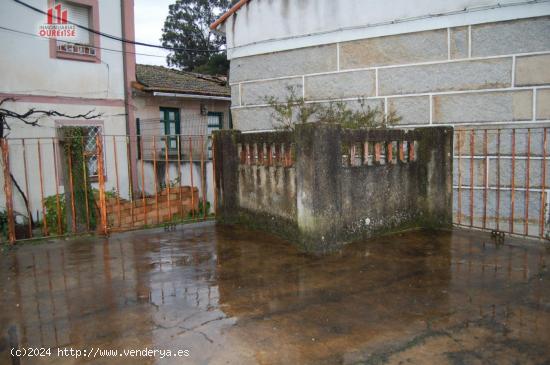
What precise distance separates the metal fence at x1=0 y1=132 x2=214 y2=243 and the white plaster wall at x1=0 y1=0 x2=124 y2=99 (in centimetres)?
134

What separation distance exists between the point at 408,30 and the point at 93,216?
607 centimetres

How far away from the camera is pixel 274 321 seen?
3496 mm

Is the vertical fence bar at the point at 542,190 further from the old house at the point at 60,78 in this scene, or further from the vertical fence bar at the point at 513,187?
the old house at the point at 60,78

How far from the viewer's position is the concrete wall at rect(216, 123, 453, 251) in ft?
17.0

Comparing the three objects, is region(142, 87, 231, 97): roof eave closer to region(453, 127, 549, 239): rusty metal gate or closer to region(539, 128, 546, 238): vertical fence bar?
region(453, 127, 549, 239): rusty metal gate

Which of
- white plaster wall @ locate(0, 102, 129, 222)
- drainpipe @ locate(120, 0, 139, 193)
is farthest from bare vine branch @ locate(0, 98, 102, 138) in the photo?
drainpipe @ locate(120, 0, 139, 193)

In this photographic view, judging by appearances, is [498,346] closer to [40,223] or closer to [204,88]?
[40,223]

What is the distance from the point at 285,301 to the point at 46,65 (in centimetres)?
1051

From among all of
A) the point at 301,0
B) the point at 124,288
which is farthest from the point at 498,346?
the point at 301,0

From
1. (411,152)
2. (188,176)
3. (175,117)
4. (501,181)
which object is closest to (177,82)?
(175,117)

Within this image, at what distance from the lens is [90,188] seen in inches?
305

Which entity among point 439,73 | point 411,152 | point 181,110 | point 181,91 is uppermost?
point 181,91

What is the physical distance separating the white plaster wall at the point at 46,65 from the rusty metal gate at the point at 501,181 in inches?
387

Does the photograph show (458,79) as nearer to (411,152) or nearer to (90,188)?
(411,152)
